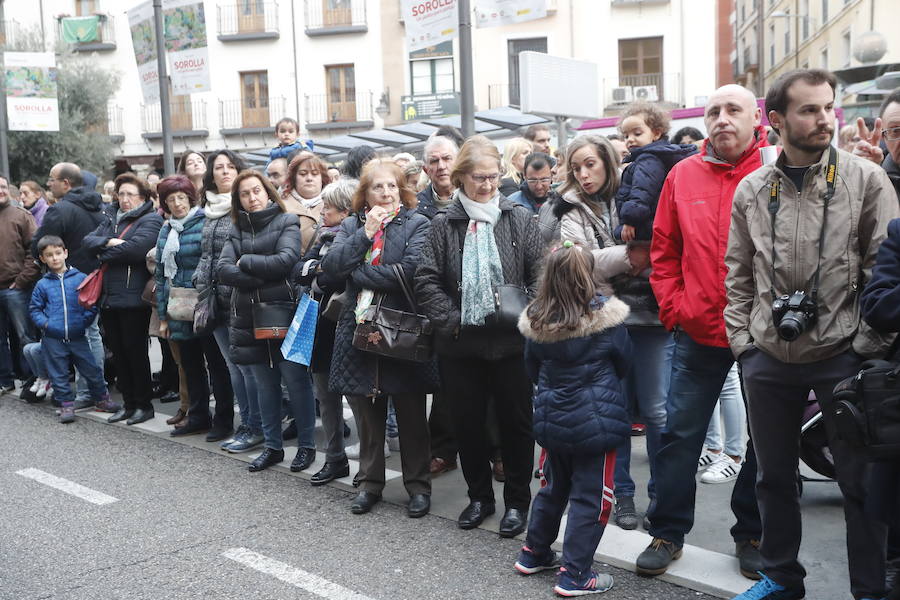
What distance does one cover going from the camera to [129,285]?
314 inches

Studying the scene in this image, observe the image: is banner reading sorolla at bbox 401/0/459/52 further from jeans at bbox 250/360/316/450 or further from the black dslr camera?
the black dslr camera

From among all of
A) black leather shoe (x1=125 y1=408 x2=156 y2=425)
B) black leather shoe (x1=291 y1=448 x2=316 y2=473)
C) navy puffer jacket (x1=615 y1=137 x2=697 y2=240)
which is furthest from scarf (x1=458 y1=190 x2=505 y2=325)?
black leather shoe (x1=125 y1=408 x2=156 y2=425)

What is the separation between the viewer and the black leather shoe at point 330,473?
237 inches

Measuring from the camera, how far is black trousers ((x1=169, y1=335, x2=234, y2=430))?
7.34 metres

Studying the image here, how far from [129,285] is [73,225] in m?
1.37

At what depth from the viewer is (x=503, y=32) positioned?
2847 centimetres

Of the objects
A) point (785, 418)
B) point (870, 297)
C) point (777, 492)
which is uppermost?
point (870, 297)

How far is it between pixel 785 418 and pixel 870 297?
66 centimetres

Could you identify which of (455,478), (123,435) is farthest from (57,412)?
(455,478)

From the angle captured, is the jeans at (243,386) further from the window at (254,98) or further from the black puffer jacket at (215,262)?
the window at (254,98)

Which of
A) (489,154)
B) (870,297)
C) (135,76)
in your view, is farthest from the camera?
(135,76)

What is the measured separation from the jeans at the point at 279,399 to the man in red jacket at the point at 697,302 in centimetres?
283

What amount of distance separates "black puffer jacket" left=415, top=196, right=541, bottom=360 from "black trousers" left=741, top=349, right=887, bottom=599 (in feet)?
4.83

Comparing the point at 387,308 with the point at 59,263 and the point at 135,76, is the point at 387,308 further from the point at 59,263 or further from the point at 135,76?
the point at 135,76
